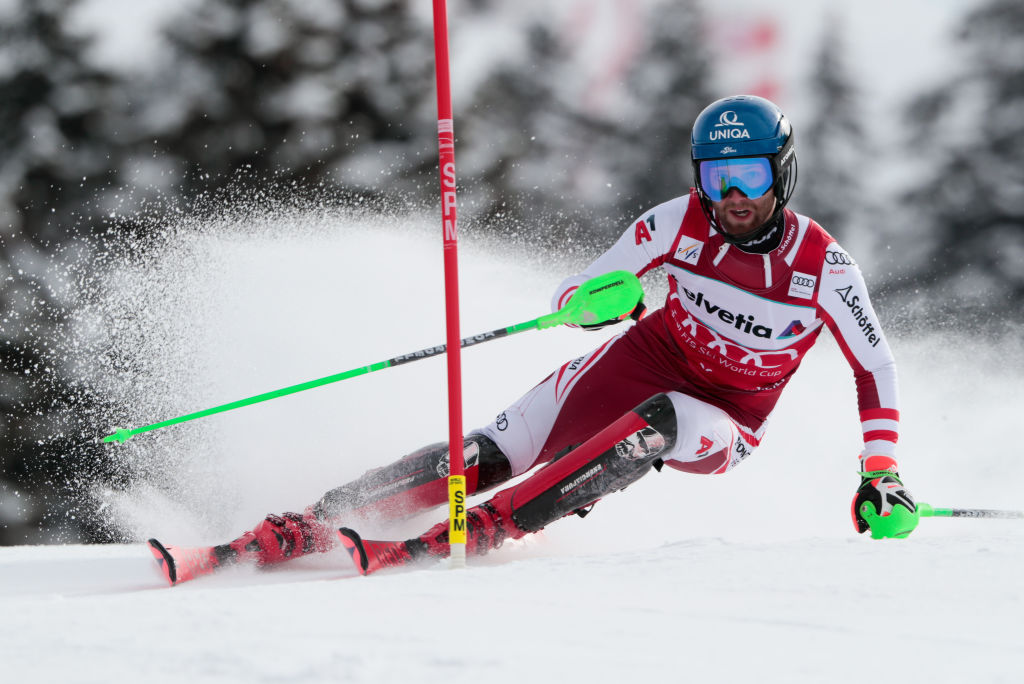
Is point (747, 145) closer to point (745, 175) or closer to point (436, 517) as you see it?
point (745, 175)

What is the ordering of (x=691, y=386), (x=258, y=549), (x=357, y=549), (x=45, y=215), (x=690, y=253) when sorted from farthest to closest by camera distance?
(x=45, y=215), (x=691, y=386), (x=690, y=253), (x=258, y=549), (x=357, y=549)

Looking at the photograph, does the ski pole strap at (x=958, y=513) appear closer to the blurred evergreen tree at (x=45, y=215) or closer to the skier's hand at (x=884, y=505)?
the skier's hand at (x=884, y=505)

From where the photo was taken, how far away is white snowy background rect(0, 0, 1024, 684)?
1.23 metres

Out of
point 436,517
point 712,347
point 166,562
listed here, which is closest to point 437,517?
point 436,517

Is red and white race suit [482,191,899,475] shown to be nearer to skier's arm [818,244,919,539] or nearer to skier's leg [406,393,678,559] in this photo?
skier's arm [818,244,919,539]

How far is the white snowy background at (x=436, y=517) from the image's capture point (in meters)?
1.23

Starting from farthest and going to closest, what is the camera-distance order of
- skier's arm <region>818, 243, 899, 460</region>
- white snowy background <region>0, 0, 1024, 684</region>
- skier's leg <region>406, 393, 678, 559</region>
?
skier's arm <region>818, 243, 899, 460</region> < skier's leg <region>406, 393, 678, 559</region> < white snowy background <region>0, 0, 1024, 684</region>

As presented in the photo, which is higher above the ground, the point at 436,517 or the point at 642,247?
the point at 642,247

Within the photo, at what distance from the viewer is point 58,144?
30.4 ft

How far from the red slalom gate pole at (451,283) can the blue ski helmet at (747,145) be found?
0.80 m

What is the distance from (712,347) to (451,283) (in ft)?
3.40

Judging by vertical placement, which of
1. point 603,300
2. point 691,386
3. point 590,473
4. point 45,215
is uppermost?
point 45,215

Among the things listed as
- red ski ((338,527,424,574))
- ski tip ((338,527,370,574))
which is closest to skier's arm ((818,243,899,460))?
red ski ((338,527,424,574))

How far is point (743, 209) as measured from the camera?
2.50 metres
